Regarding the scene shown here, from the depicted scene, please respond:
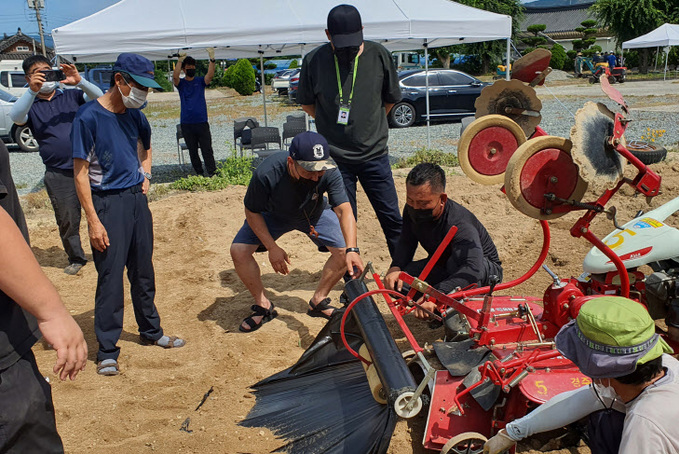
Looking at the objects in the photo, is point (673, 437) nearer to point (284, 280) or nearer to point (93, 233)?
point (93, 233)

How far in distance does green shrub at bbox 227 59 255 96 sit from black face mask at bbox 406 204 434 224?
26663 mm

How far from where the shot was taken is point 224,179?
9.18m

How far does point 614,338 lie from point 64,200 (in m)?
5.33

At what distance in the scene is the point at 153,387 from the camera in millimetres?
3779

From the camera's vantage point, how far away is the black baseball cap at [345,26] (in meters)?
4.46

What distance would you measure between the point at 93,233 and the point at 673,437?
128 inches

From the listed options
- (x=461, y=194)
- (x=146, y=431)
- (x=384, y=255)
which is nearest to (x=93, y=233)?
(x=146, y=431)

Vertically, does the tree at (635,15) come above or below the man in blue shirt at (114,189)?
above

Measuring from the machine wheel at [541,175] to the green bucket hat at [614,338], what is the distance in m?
1.13

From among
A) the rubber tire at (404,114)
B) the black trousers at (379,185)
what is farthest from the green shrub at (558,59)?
the black trousers at (379,185)

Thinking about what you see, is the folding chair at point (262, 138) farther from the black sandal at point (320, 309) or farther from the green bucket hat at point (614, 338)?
the green bucket hat at point (614, 338)

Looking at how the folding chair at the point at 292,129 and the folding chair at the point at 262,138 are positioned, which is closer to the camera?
the folding chair at the point at 262,138

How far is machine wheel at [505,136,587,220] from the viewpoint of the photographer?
2.96 meters

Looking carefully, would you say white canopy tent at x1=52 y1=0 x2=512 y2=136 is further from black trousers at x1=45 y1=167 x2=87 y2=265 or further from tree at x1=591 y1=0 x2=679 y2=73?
tree at x1=591 y1=0 x2=679 y2=73
